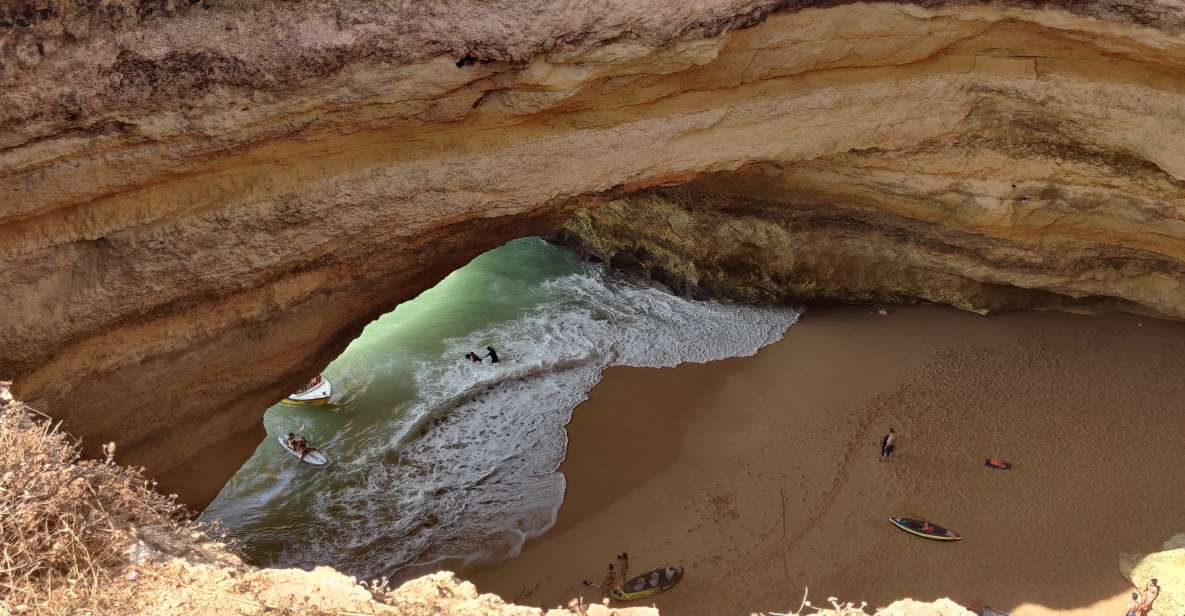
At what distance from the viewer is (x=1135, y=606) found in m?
7.43

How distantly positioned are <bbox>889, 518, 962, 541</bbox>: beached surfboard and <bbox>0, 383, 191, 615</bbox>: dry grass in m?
6.69

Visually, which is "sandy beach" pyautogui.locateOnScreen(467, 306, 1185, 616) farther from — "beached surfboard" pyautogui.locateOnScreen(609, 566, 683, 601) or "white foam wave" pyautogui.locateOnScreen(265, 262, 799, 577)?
"white foam wave" pyautogui.locateOnScreen(265, 262, 799, 577)

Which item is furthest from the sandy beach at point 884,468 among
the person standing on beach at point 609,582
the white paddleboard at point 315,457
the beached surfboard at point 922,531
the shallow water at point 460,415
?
the white paddleboard at point 315,457

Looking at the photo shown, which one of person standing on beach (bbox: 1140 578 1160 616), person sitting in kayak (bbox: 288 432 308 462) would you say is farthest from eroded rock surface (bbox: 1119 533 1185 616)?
person sitting in kayak (bbox: 288 432 308 462)

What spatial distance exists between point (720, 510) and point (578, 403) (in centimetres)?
265

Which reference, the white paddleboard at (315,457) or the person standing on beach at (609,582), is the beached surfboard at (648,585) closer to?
the person standing on beach at (609,582)

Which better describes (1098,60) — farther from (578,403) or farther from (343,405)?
(343,405)

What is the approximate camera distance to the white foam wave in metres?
8.98

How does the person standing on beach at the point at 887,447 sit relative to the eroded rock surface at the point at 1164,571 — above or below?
above

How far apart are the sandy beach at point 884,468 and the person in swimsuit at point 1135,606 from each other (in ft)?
0.50

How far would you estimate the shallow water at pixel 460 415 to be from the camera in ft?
29.8

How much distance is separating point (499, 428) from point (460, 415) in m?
0.60

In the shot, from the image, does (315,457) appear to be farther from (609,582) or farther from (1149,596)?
(1149,596)

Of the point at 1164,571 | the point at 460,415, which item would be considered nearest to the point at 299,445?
the point at 460,415
